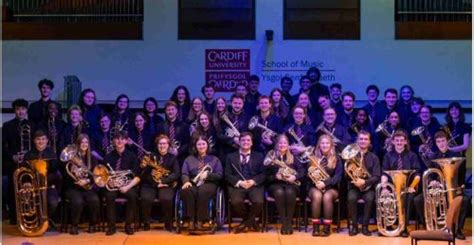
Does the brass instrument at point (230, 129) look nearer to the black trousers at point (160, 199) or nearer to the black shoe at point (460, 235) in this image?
the black trousers at point (160, 199)

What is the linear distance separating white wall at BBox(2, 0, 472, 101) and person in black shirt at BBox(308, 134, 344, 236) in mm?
2404

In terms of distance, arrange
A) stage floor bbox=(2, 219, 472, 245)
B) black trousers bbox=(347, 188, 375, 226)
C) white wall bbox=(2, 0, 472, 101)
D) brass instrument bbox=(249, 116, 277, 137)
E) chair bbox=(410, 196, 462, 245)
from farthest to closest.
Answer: white wall bbox=(2, 0, 472, 101) < brass instrument bbox=(249, 116, 277, 137) < black trousers bbox=(347, 188, 375, 226) < stage floor bbox=(2, 219, 472, 245) < chair bbox=(410, 196, 462, 245)

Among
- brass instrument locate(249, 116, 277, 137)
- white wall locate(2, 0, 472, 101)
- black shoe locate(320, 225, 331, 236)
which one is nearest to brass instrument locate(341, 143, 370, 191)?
black shoe locate(320, 225, 331, 236)

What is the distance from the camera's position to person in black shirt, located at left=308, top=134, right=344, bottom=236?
757cm

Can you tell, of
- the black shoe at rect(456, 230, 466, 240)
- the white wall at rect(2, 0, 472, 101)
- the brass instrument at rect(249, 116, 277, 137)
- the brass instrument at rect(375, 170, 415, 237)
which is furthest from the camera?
the white wall at rect(2, 0, 472, 101)

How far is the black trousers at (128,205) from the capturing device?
7.59m

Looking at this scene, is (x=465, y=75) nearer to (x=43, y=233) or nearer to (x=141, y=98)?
(x=141, y=98)

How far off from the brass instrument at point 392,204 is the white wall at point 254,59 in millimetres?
2607

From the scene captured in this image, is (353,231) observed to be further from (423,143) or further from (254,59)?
(254,59)

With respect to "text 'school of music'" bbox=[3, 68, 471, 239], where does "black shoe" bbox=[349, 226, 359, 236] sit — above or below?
below

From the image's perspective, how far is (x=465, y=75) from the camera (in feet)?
32.9

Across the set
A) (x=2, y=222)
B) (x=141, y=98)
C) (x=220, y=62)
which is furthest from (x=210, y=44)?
(x=2, y=222)

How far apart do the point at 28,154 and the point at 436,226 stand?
4232 millimetres

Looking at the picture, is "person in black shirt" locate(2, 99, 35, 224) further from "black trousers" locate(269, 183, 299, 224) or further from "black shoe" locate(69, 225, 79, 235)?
"black trousers" locate(269, 183, 299, 224)
